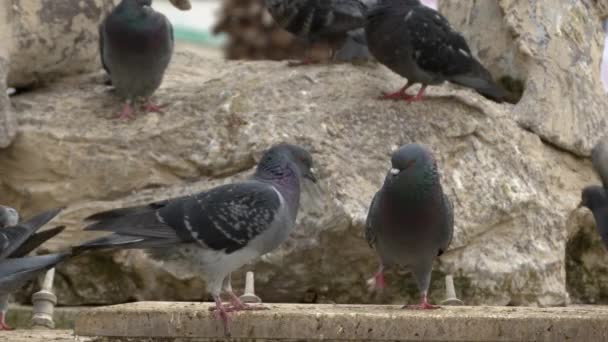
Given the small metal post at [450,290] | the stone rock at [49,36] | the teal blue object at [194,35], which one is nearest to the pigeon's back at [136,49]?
the stone rock at [49,36]

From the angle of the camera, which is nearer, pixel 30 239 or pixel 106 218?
pixel 106 218

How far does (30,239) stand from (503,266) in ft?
10.6

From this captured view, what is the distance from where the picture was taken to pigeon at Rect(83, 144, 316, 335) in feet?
22.1

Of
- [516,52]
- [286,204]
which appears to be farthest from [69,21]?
[286,204]

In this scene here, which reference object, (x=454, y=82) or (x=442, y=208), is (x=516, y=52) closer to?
(x=454, y=82)

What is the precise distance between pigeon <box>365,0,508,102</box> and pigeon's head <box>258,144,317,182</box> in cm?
281

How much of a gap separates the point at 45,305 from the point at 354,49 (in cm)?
375

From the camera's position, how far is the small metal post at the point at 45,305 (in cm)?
852

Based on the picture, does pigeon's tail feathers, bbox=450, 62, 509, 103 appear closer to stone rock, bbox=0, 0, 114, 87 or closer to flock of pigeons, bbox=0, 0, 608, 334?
flock of pigeons, bbox=0, 0, 608, 334

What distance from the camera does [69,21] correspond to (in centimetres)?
1059

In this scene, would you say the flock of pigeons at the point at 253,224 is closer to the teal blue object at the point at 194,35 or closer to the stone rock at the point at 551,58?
the stone rock at the point at 551,58

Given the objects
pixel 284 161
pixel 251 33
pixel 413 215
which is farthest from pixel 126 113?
pixel 251 33

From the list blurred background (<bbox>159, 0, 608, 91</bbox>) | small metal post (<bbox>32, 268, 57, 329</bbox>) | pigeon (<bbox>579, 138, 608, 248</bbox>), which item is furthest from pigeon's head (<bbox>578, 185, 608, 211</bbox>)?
blurred background (<bbox>159, 0, 608, 91</bbox>)

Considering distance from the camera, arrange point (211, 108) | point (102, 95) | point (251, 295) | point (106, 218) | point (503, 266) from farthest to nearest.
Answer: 1. point (102, 95)
2. point (211, 108)
3. point (503, 266)
4. point (251, 295)
5. point (106, 218)
